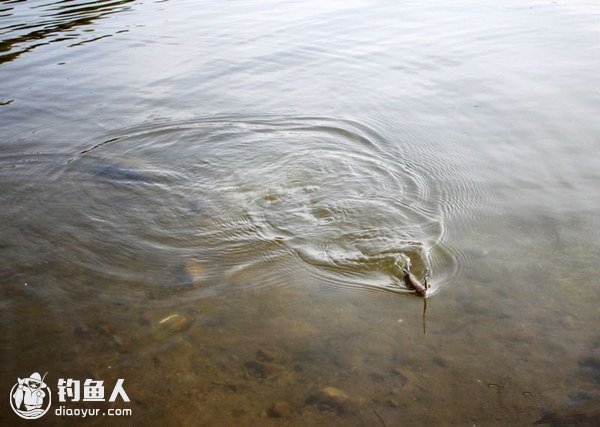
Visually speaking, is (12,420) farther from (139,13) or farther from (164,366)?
(139,13)

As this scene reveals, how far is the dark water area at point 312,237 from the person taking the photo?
3.24 m

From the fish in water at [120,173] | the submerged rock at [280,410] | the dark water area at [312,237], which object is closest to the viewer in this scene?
the submerged rock at [280,410]

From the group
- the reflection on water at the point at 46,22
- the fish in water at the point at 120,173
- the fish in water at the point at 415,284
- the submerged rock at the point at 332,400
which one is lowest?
the submerged rock at the point at 332,400

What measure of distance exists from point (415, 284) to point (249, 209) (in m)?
1.95

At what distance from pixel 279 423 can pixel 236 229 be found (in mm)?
2144

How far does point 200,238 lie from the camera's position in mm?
4660

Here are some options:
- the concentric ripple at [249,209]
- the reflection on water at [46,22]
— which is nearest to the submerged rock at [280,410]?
the concentric ripple at [249,209]

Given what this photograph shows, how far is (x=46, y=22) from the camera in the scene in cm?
1278

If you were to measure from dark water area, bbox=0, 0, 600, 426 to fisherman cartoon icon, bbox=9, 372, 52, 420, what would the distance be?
61 mm

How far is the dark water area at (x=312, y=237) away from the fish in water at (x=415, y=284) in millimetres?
58

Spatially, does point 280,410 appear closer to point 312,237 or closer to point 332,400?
point 332,400

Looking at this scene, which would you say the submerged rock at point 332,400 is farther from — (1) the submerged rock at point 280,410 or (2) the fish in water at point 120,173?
(2) the fish in water at point 120,173

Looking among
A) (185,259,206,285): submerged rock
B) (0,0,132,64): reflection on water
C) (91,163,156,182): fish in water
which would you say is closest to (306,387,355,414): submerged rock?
(185,259,206,285): submerged rock

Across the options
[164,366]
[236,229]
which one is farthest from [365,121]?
[164,366]
